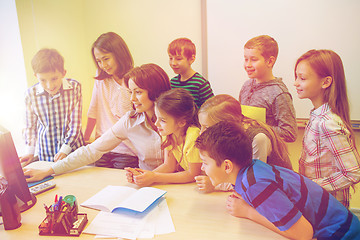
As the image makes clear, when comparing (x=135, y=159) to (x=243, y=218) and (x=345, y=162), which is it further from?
(x=345, y=162)

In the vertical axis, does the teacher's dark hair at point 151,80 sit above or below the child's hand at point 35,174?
above

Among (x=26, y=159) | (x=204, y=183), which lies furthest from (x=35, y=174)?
(x=204, y=183)

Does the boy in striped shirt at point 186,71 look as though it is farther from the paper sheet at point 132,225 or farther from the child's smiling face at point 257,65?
the paper sheet at point 132,225

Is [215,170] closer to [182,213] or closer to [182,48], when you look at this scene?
[182,213]

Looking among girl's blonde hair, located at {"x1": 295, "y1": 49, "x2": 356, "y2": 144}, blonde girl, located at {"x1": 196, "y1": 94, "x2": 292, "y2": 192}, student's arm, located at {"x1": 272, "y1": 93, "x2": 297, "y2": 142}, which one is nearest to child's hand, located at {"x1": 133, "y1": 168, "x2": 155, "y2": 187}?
blonde girl, located at {"x1": 196, "y1": 94, "x2": 292, "y2": 192}

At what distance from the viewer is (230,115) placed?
1.18 metres

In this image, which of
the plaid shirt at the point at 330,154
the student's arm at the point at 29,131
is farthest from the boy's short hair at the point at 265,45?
the student's arm at the point at 29,131

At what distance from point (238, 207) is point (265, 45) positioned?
3.44ft

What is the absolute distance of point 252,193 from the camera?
31.2 inches

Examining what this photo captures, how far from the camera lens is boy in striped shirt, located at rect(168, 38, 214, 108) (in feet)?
5.44

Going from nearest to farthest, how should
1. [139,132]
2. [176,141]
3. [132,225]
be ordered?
[132,225] → [176,141] → [139,132]

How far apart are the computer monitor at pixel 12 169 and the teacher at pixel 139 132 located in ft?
0.92

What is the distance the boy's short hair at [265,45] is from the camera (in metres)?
1.55

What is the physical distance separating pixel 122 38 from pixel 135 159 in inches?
33.5
